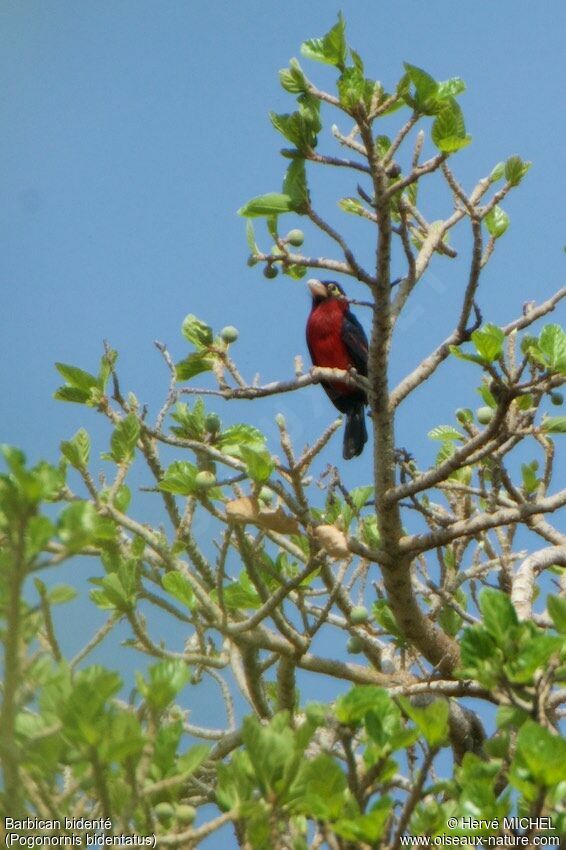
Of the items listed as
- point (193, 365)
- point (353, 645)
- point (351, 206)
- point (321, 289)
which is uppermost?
point (321, 289)

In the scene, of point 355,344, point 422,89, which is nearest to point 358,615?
point 422,89

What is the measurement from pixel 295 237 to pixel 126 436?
0.83 meters

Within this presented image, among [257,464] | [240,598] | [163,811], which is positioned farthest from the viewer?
[240,598]

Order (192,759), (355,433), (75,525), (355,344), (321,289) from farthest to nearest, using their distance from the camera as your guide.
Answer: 1. (321,289)
2. (355,344)
3. (355,433)
4. (192,759)
5. (75,525)

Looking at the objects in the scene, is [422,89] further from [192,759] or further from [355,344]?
[355,344]

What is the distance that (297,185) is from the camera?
3.26m

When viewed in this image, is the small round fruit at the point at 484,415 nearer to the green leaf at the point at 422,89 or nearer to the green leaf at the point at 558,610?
the green leaf at the point at 422,89

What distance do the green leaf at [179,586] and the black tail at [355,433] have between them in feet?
12.0

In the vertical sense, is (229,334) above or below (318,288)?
below

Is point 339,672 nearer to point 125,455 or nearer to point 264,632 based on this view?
point 264,632

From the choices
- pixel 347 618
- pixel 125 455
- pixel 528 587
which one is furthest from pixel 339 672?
pixel 125 455

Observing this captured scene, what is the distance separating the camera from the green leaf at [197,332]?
12.3 ft

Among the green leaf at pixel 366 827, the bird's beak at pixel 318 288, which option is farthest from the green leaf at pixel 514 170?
the bird's beak at pixel 318 288

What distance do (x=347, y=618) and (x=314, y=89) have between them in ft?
5.42
